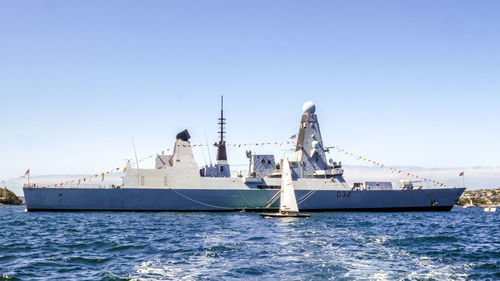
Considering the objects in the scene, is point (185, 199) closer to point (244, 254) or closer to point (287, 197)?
point (287, 197)

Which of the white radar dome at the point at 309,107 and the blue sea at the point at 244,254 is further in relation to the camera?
the white radar dome at the point at 309,107

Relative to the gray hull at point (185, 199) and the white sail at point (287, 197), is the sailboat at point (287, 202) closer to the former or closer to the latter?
the white sail at point (287, 197)

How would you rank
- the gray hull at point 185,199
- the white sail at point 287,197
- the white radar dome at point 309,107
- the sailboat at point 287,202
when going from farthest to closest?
the white radar dome at point 309,107 < the gray hull at point 185,199 < the white sail at point 287,197 < the sailboat at point 287,202

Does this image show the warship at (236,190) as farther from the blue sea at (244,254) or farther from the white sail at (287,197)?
the blue sea at (244,254)

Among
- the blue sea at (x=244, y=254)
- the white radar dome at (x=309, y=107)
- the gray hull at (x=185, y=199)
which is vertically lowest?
the blue sea at (x=244, y=254)

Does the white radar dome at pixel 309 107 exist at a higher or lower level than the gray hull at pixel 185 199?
higher

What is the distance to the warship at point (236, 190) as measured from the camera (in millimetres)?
38750

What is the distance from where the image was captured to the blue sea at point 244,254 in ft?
41.4

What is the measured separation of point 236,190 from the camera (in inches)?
1575

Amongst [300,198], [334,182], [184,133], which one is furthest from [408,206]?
[184,133]

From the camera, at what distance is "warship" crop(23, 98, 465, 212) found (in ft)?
127

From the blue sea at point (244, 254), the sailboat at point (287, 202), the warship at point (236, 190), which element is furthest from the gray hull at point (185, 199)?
the blue sea at point (244, 254)

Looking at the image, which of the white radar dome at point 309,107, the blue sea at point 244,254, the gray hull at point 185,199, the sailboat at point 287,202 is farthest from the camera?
the white radar dome at point 309,107

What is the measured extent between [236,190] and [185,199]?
4.46 metres
